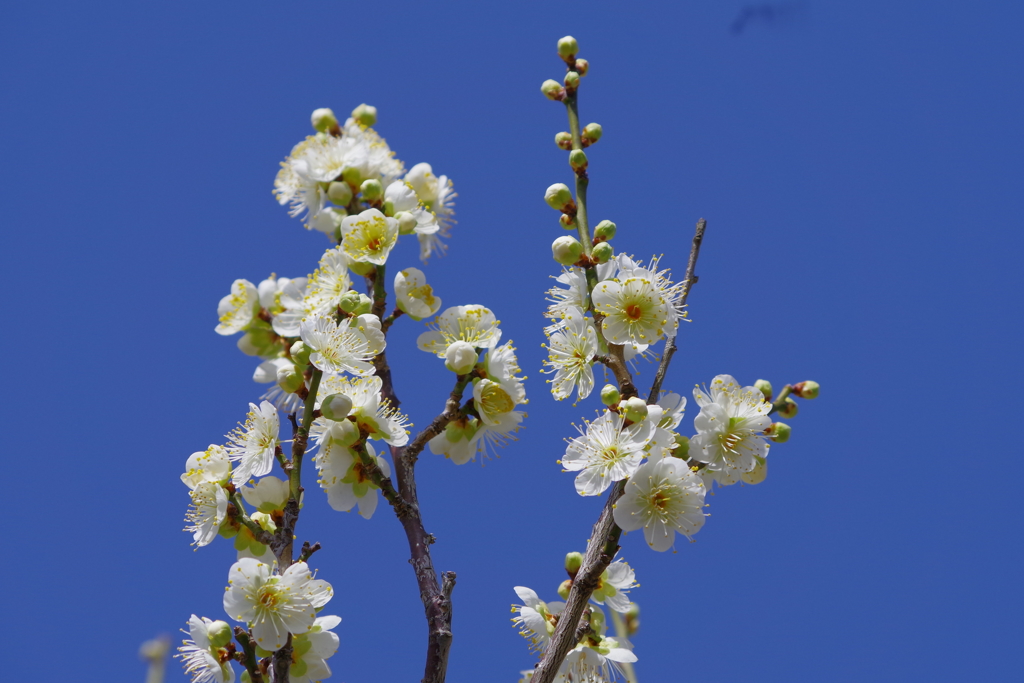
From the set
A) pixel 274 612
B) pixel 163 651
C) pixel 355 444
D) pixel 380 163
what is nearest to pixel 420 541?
pixel 355 444

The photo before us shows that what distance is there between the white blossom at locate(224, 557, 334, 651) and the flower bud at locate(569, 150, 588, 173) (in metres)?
1.27

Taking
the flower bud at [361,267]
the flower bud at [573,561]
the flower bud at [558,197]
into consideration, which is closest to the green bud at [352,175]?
the flower bud at [361,267]

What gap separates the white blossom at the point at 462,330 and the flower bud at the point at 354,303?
0.69 ft

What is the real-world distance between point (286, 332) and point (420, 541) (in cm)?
80

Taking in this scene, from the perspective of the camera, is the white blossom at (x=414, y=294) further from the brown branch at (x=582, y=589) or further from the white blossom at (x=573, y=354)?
the brown branch at (x=582, y=589)

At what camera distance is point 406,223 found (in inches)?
104

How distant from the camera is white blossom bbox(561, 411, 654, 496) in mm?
1940

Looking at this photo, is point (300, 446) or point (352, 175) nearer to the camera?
point (300, 446)

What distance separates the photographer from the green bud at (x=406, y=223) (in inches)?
104

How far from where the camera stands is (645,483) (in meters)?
1.93

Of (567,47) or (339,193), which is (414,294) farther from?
(567,47)

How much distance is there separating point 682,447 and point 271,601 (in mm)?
984

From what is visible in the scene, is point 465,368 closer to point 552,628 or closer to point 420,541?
point 420,541

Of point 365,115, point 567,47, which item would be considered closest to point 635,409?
point 567,47
